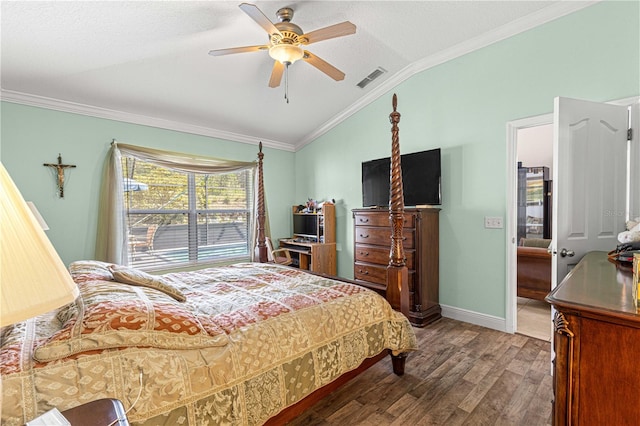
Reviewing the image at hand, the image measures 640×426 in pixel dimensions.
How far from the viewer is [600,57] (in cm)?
247

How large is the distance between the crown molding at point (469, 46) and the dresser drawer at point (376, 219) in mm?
1729

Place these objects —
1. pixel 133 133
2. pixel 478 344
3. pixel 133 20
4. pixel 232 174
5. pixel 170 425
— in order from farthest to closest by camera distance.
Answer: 1. pixel 232 174
2. pixel 133 133
3. pixel 478 344
4. pixel 133 20
5. pixel 170 425

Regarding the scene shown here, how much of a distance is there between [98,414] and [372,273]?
3.02 m

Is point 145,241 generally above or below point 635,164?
below

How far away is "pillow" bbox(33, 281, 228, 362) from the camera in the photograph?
42.8 inches

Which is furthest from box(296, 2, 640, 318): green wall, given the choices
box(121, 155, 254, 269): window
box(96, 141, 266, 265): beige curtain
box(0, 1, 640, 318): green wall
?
box(96, 141, 266, 265): beige curtain

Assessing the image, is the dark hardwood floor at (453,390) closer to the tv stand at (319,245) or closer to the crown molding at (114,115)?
the tv stand at (319,245)

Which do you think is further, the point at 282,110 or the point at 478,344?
the point at 282,110

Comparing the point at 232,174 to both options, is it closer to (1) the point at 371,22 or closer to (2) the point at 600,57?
(1) the point at 371,22

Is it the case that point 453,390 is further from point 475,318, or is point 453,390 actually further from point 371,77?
point 371,77

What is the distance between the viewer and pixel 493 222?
10.1 ft

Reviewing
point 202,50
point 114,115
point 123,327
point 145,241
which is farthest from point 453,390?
point 114,115

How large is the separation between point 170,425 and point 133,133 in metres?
3.70

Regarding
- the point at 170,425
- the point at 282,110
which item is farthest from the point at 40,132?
the point at 170,425
